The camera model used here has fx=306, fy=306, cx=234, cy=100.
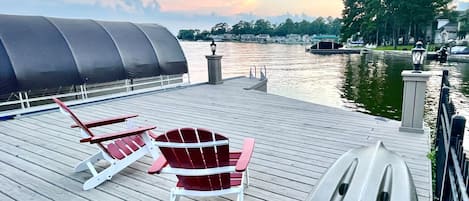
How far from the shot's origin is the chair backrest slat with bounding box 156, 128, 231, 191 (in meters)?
2.04

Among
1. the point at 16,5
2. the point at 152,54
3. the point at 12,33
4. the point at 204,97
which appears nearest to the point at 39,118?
the point at 12,33

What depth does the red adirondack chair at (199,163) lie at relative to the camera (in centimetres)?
205

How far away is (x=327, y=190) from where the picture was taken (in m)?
1.55

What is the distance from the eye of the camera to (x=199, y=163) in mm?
2139

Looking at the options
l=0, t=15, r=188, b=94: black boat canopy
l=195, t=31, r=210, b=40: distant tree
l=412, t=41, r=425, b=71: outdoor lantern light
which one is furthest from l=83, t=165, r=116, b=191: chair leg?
l=195, t=31, r=210, b=40: distant tree

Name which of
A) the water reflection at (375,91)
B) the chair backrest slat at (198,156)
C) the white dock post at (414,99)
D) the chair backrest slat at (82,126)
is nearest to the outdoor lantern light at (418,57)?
the white dock post at (414,99)

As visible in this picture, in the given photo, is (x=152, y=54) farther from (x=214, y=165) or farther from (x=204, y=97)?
(x=214, y=165)

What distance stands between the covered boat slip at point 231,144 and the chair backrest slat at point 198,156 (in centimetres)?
47

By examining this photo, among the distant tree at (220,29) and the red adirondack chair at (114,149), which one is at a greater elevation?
the distant tree at (220,29)

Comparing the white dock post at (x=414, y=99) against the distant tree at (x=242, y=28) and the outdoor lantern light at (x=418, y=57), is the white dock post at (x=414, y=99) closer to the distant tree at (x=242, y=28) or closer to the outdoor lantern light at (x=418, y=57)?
the outdoor lantern light at (x=418, y=57)

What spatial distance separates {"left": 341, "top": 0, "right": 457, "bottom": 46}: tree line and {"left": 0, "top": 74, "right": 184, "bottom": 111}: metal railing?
42412 mm

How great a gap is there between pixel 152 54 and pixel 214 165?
24.0ft

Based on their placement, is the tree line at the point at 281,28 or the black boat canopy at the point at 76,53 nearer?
the black boat canopy at the point at 76,53

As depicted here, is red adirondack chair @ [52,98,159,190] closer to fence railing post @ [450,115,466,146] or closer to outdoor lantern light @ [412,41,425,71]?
fence railing post @ [450,115,466,146]
